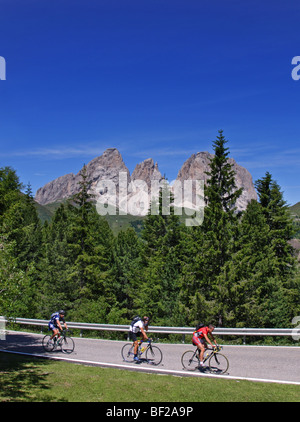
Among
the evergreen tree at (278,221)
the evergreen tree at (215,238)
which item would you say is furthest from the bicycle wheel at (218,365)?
the evergreen tree at (278,221)

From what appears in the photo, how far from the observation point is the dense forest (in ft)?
86.8

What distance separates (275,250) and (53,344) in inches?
943

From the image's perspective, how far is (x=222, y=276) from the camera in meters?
25.7

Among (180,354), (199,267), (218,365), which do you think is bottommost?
(180,354)

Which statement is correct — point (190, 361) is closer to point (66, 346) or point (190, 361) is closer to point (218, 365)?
point (218, 365)

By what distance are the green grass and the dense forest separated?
10244 mm

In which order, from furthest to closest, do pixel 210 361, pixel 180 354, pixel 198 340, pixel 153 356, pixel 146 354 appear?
1. pixel 180 354
2. pixel 153 356
3. pixel 146 354
4. pixel 210 361
5. pixel 198 340

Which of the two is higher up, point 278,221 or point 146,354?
point 278,221

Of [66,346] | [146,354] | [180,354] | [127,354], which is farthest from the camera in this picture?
[66,346]

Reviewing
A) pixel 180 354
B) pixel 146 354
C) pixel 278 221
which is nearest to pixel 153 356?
pixel 146 354

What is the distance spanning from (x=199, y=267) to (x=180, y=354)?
467 inches

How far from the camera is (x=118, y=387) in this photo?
10258 millimetres
